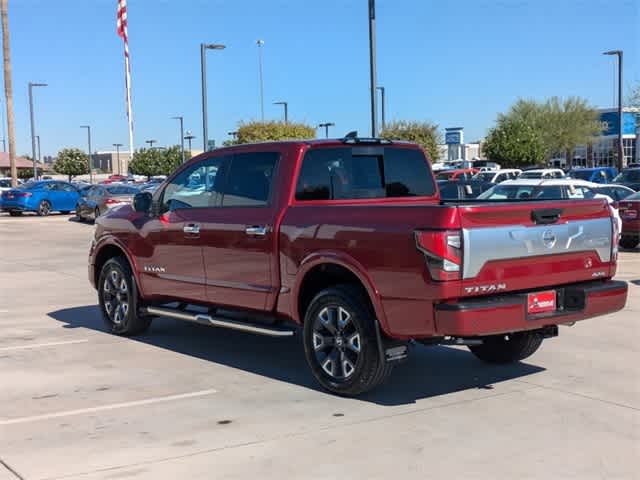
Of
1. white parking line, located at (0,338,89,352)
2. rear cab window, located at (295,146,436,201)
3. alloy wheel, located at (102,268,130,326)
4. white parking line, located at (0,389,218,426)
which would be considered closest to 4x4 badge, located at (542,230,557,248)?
rear cab window, located at (295,146,436,201)

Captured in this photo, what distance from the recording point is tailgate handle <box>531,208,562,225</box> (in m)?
5.79

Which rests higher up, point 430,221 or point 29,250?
point 430,221

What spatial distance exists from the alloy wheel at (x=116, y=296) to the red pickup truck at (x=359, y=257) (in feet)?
1.08

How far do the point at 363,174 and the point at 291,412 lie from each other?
234 cm

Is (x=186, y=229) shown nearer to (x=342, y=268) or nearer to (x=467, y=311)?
(x=342, y=268)

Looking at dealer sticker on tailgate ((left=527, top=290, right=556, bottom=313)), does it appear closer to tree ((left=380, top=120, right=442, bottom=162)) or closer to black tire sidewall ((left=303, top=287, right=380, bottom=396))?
black tire sidewall ((left=303, top=287, right=380, bottom=396))

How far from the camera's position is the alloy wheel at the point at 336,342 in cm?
607

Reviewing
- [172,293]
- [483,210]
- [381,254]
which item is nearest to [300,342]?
[172,293]

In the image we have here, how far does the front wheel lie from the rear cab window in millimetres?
1052

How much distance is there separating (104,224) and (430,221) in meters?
4.75

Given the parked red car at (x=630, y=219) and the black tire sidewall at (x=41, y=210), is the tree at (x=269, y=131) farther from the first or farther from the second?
the parked red car at (x=630, y=219)

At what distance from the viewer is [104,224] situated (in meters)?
8.98

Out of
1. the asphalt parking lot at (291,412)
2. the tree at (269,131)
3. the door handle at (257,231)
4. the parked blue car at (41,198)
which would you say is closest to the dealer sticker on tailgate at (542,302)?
the asphalt parking lot at (291,412)

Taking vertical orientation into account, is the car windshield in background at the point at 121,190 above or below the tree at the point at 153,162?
below
